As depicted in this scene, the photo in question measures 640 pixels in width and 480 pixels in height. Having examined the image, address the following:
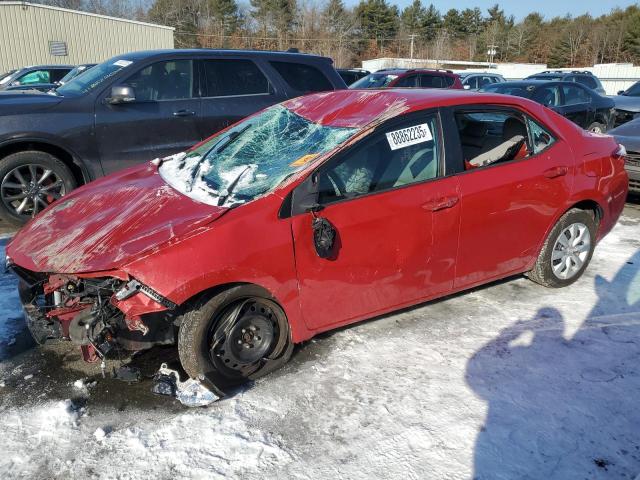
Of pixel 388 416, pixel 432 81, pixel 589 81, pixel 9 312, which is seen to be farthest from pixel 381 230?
pixel 589 81

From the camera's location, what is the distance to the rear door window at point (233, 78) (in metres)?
6.19

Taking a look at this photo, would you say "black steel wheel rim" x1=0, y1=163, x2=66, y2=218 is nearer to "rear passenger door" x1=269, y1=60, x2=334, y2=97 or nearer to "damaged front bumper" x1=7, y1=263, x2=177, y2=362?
"damaged front bumper" x1=7, y1=263, x2=177, y2=362

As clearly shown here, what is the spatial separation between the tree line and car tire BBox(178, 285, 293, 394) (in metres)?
56.3

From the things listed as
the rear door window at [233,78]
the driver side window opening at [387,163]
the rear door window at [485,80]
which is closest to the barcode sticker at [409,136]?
the driver side window opening at [387,163]

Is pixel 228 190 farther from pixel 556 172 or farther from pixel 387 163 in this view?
pixel 556 172

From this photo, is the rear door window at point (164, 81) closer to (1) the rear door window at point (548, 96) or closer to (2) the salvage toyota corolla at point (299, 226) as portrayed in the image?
(2) the salvage toyota corolla at point (299, 226)

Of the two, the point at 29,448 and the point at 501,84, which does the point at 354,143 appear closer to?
the point at 29,448

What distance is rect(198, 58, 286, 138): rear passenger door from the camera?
6.11m

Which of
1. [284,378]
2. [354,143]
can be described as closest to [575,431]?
→ [284,378]

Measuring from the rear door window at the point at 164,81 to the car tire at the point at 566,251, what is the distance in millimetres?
4100

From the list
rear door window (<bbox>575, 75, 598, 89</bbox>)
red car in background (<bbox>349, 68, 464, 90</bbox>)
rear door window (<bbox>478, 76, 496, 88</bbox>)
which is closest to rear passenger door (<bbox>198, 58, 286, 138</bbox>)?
red car in background (<bbox>349, 68, 464, 90</bbox>)

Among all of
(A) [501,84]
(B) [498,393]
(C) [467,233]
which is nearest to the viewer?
(B) [498,393]

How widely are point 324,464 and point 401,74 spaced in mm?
11053

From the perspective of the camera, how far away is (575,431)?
9.10 feet
